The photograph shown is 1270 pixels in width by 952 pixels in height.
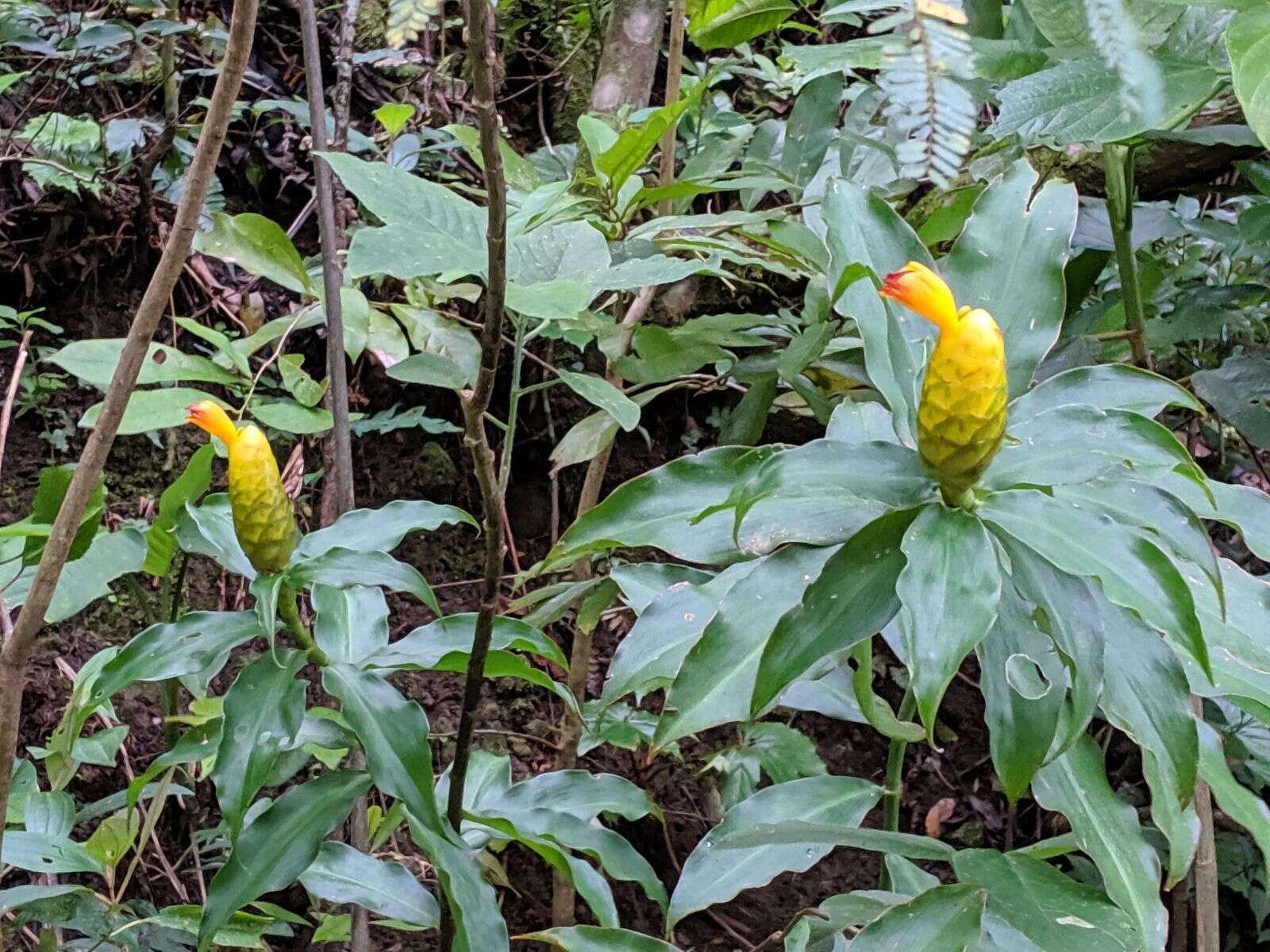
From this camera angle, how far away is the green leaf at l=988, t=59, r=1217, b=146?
768mm

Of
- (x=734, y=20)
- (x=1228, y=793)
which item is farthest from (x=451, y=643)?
(x=734, y=20)

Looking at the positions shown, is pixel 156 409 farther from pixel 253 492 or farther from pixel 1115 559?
pixel 1115 559

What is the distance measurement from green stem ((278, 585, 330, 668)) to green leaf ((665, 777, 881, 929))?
1.23 ft

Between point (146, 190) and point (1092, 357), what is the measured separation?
1.66 m

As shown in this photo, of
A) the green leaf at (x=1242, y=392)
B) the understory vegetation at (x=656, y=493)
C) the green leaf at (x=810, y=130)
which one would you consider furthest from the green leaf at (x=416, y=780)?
the green leaf at (x=1242, y=392)

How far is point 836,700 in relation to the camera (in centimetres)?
105

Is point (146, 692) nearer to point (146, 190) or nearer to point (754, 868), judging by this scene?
point (146, 190)

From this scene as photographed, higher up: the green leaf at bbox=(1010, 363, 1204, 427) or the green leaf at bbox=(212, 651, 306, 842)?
the green leaf at bbox=(1010, 363, 1204, 427)

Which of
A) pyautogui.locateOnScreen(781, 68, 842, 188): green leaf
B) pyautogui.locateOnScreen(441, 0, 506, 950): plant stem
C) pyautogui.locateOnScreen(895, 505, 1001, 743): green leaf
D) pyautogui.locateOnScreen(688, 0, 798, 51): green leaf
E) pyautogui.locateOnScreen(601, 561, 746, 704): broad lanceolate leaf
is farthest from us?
pyautogui.locateOnScreen(781, 68, 842, 188): green leaf

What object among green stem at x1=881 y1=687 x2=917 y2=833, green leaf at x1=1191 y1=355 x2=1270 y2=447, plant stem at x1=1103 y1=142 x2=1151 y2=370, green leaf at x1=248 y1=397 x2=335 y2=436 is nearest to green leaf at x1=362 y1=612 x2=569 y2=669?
green stem at x1=881 y1=687 x2=917 y2=833

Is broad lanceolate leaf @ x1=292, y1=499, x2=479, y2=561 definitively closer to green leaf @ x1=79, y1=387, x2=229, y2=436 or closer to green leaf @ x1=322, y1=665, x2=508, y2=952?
green leaf @ x1=322, y1=665, x2=508, y2=952

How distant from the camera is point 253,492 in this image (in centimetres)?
76

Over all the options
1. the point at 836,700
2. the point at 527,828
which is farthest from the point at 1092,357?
the point at 527,828

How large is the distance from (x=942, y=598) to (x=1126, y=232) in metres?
0.74
